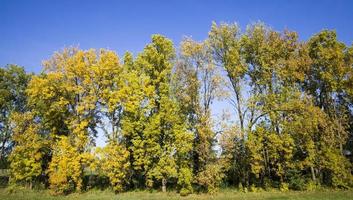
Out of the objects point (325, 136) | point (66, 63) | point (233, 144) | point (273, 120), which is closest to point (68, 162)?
point (66, 63)

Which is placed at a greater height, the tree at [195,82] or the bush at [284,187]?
the tree at [195,82]

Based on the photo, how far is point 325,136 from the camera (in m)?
38.1

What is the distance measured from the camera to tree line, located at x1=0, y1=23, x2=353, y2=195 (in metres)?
37.5

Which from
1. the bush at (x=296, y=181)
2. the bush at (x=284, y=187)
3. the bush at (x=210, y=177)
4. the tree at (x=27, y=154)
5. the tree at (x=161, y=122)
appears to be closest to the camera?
the bush at (x=210, y=177)

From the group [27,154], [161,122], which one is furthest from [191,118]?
[27,154]

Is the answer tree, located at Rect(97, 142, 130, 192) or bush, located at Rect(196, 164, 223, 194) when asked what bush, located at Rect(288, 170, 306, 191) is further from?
tree, located at Rect(97, 142, 130, 192)

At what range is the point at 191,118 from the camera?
1609 inches

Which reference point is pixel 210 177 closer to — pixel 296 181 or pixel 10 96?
pixel 296 181

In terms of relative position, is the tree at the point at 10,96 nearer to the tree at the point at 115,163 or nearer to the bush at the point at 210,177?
the tree at the point at 115,163

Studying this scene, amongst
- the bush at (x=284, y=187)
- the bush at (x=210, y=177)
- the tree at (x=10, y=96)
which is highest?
the tree at (x=10, y=96)

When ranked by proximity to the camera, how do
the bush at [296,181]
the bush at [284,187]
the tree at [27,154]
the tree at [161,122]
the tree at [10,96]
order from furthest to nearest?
1. the tree at [10,96]
2. the tree at [27,154]
3. the tree at [161,122]
4. the bush at [296,181]
5. the bush at [284,187]

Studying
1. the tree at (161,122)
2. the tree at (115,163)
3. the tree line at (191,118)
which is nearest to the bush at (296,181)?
the tree line at (191,118)

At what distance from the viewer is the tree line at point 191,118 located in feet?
123

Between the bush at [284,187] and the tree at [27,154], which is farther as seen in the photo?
the tree at [27,154]
